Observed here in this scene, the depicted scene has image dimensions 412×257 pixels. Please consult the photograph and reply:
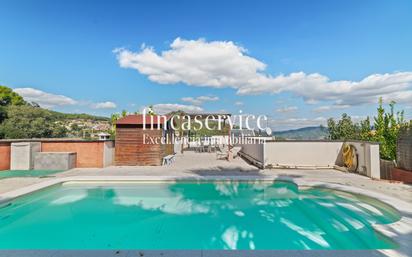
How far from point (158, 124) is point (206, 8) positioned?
7.75m

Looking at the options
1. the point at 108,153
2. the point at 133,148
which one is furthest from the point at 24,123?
the point at 133,148

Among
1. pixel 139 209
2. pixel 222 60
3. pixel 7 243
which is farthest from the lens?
pixel 222 60

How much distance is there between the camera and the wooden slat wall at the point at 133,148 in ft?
35.3

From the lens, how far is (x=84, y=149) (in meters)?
10.2

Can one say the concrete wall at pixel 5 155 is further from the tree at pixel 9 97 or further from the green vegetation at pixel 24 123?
the tree at pixel 9 97

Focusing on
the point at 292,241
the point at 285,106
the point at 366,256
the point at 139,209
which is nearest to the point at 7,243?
the point at 139,209

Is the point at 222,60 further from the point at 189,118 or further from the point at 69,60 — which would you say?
the point at 69,60

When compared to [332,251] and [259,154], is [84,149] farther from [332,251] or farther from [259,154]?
[332,251]

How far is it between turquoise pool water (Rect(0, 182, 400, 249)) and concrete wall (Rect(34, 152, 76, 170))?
271 cm

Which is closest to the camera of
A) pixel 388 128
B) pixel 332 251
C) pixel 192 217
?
pixel 332 251

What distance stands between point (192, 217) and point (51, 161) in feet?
27.2

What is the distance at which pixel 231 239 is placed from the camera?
4043 mm

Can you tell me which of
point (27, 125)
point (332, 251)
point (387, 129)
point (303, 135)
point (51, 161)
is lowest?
point (332, 251)

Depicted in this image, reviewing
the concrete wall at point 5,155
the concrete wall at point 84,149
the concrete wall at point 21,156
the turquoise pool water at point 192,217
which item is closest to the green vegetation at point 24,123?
the concrete wall at point 5,155
